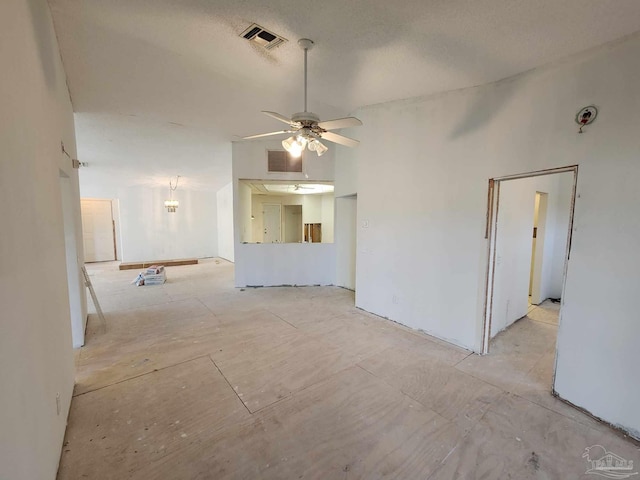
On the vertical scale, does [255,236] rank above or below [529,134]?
below

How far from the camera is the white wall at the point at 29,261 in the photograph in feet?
3.46

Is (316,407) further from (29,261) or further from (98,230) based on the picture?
(98,230)

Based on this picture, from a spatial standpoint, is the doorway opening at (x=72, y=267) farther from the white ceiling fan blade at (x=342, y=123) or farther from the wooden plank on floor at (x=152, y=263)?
the wooden plank on floor at (x=152, y=263)

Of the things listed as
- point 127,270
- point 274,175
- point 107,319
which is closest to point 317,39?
point 274,175

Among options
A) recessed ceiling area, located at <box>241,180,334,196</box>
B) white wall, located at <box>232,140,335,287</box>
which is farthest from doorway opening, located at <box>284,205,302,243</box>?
white wall, located at <box>232,140,335,287</box>

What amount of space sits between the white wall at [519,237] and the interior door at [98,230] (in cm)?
1182

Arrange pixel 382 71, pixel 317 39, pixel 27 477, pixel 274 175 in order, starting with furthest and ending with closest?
pixel 274 175, pixel 382 71, pixel 317 39, pixel 27 477

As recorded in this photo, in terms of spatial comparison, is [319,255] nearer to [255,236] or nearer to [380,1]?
[255,236]

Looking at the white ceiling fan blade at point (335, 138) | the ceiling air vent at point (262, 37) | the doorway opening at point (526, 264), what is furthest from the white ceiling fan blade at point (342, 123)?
the doorway opening at point (526, 264)

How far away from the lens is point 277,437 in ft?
6.01

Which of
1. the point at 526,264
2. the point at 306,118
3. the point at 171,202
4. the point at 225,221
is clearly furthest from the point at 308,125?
the point at 225,221

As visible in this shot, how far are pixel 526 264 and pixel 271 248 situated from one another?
4.47 m

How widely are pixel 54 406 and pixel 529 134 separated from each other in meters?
4.09

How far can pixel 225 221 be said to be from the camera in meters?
9.78
